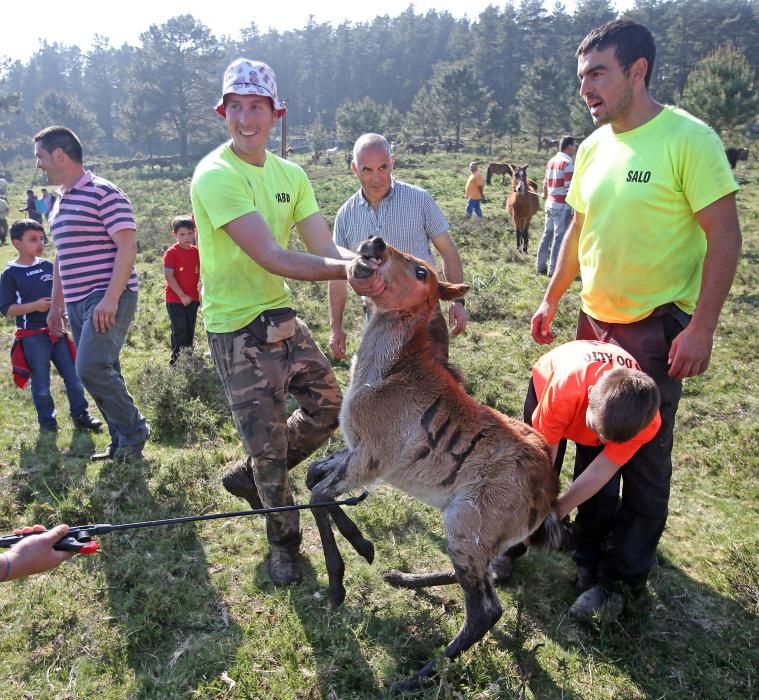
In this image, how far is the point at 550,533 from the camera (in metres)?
3.19

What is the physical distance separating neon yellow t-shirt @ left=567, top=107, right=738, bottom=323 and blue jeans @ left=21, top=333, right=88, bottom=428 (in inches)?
204

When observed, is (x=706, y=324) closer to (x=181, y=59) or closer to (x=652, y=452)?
(x=652, y=452)

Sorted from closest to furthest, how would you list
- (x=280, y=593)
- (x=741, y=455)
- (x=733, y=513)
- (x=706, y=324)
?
(x=706, y=324), (x=280, y=593), (x=733, y=513), (x=741, y=455)

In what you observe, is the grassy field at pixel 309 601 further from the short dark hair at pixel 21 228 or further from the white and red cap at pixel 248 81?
the white and red cap at pixel 248 81

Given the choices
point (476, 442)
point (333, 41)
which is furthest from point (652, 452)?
point (333, 41)

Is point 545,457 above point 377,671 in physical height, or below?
above

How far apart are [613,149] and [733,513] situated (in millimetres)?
2851

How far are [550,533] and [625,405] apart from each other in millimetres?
871

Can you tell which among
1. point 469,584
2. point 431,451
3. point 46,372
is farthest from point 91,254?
point 469,584

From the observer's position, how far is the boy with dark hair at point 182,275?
7238 mm

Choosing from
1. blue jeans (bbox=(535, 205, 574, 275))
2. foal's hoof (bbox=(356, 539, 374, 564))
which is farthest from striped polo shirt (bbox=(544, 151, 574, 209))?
foal's hoof (bbox=(356, 539, 374, 564))

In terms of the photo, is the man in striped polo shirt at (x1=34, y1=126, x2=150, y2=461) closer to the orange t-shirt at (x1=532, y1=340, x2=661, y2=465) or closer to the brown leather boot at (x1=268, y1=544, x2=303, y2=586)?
the brown leather boot at (x1=268, y1=544, x2=303, y2=586)

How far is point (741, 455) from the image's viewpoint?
5020 millimetres

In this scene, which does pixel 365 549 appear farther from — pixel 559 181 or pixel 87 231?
pixel 559 181
